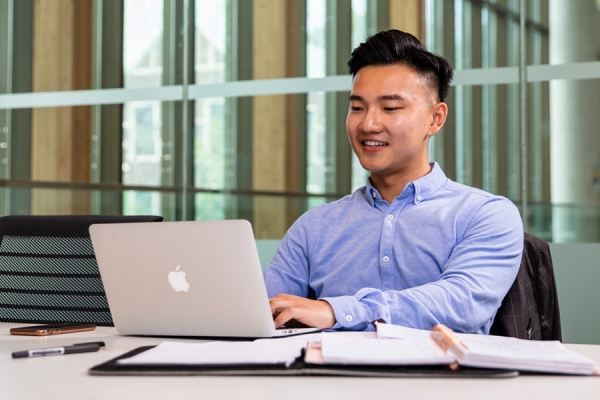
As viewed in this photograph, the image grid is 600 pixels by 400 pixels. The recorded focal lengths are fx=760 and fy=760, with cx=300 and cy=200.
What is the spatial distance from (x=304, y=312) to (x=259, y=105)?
3.31m

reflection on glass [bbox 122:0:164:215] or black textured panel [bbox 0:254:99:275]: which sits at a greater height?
reflection on glass [bbox 122:0:164:215]

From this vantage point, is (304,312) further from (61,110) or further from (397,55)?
(61,110)

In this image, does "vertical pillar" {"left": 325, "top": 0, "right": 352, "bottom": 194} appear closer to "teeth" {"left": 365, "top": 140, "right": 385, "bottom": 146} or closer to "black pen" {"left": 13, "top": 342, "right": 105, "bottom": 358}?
"teeth" {"left": 365, "top": 140, "right": 385, "bottom": 146}

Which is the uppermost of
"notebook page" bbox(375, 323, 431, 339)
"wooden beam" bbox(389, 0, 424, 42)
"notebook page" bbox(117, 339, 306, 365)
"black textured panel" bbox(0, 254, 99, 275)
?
"wooden beam" bbox(389, 0, 424, 42)

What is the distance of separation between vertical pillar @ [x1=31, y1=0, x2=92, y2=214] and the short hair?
139 inches

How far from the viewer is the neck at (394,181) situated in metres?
A: 2.12

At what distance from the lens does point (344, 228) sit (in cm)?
208

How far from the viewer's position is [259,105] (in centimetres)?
475

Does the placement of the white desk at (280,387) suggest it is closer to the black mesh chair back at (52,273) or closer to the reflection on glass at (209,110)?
the black mesh chair back at (52,273)

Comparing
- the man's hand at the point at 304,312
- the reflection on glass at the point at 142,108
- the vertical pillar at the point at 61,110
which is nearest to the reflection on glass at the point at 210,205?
the reflection on glass at the point at 142,108

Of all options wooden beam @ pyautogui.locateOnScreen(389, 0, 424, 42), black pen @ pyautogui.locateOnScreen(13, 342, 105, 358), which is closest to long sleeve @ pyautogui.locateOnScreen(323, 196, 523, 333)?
black pen @ pyautogui.locateOnScreen(13, 342, 105, 358)

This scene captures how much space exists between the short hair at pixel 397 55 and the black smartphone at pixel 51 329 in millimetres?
1006

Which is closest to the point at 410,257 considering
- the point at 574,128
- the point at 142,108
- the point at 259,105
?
the point at 574,128

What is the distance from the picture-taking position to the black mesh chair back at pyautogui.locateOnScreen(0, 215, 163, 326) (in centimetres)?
185
